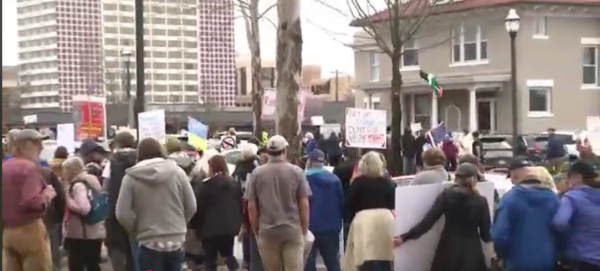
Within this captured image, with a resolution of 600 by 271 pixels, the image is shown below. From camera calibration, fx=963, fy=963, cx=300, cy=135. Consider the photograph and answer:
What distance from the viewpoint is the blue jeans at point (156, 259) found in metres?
8.37

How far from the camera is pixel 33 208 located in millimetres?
8328

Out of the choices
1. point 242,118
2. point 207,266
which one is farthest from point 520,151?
point 242,118

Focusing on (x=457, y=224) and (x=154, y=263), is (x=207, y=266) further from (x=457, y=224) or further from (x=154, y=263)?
(x=457, y=224)

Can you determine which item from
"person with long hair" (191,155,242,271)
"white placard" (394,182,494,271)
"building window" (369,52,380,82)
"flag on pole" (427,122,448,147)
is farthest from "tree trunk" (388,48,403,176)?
"building window" (369,52,380,82)

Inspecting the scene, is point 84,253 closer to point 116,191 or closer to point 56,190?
point 116,191

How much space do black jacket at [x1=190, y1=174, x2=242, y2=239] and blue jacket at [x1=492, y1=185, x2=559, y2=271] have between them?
3.89 m

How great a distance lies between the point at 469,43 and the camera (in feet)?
135

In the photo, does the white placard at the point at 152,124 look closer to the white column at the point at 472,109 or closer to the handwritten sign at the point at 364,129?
the handwritten sign at the point at 364,129

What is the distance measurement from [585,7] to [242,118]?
42.2m

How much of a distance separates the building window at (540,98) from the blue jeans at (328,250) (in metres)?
30.6

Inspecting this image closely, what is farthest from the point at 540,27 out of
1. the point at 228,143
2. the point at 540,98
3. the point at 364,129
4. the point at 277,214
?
the point at 277,214

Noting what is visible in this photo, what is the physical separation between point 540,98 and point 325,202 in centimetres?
3162

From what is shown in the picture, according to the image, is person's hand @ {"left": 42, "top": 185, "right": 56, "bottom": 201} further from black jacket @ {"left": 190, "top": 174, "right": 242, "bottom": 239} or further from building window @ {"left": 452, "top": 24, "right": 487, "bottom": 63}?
building window @ {"left": 452, "top": 24, "right": 487, "bottom": 63}

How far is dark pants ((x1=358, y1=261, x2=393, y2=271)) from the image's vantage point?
32.7 ft
